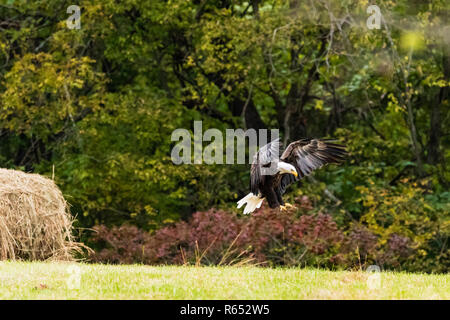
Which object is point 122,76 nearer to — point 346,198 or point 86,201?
point 86,201

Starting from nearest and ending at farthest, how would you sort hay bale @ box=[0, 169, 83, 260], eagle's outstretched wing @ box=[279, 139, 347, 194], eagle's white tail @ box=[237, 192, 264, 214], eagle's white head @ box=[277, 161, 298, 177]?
eagle's white head @ box=[277, 161, 298, 177] < eagle's outstretched wing @ box=[279, 139, 347, 194] < eagle's white tail @ box=[237, 192, 264, 214] < hay bale @ box=[0, 169, 83, 260]

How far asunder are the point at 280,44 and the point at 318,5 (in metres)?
1.38

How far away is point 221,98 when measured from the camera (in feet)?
67.6

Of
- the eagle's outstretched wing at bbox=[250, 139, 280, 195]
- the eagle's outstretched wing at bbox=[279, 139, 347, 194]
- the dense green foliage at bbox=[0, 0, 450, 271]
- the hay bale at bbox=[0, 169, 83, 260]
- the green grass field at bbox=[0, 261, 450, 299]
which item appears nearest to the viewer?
the green grass field at bbox=[0, 261, 450, 299]

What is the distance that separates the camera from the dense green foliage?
1784cm

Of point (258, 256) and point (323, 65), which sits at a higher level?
point (323, 65)

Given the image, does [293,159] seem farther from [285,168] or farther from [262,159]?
[285,168]

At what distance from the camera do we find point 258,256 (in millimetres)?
14523

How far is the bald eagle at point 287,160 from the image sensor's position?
9867mm

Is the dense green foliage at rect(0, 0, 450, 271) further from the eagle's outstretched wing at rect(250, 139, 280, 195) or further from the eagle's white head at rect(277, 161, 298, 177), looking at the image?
the eagle's white head at rect(277, 161, 298, 177)

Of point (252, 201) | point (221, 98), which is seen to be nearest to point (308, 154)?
point (252, 201)

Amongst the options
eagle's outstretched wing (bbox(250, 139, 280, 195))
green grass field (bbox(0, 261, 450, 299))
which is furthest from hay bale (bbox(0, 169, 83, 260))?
eagle's outstretched wing (bbox(250, 139, 280, 195))

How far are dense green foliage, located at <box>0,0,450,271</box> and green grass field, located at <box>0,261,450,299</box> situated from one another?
28.1ft
